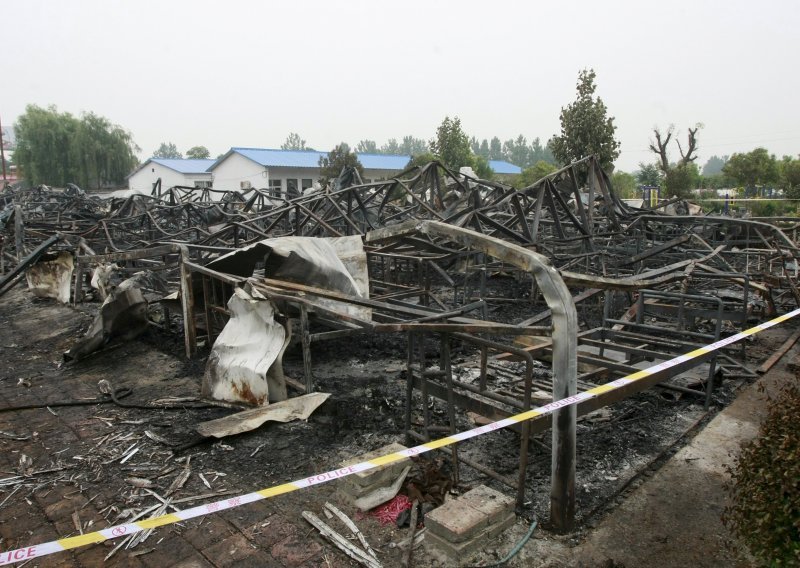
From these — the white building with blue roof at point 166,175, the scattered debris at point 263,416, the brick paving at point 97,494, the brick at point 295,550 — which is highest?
the white building with blue roof at point 166,175

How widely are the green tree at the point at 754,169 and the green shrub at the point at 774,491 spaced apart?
37.6 m

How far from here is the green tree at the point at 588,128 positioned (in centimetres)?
2481

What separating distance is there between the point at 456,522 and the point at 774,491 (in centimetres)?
150

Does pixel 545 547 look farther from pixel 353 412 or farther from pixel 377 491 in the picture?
pixel 353 412

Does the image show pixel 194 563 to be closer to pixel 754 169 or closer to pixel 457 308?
pixel 457 308

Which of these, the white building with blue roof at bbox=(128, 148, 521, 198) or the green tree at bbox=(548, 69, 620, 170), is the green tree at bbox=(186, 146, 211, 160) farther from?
the green tree at bbox=(548, 69, 620, 170)

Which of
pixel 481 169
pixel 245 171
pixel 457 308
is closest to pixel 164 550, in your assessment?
pixel 457 308

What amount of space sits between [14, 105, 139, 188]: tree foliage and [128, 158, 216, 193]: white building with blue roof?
3356 mm

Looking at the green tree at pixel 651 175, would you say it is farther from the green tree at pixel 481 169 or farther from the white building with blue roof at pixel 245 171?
the white building with blue roof at pixel 245 171

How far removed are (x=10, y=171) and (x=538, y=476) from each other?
88.0 metres

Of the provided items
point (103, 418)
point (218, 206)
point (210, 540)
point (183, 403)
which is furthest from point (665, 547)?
point (218, 206)

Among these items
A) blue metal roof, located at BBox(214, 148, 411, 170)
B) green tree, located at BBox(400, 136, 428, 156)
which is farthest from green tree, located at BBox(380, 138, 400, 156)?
blue metal roof, located at BBox(214, 148, 411, 170)

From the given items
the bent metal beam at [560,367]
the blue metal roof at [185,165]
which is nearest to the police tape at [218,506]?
the bent metal beam at [560,367]

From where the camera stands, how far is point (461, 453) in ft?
13.7
